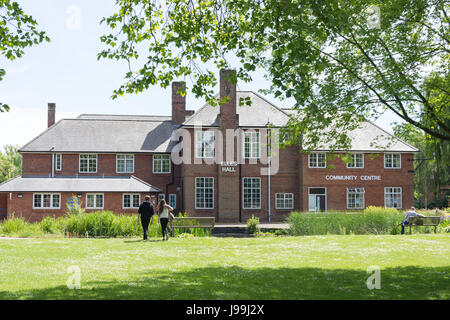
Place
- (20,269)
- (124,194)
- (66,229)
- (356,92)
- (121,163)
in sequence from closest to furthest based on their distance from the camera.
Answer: (20,269) < (356,92) < (66,229) < (124,194) < (121,163)

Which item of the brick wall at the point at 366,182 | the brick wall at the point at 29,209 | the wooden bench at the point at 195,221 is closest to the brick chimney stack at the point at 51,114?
the brick wall at the point at 29,209

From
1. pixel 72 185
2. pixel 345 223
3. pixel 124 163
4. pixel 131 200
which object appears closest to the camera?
pixel 345 223

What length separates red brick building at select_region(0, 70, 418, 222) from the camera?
3609cm

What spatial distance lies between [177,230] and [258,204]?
15.4 m

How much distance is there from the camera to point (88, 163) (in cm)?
4028

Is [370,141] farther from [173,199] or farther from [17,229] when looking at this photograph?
[17,229]

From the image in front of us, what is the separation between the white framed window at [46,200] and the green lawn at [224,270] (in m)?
17.7

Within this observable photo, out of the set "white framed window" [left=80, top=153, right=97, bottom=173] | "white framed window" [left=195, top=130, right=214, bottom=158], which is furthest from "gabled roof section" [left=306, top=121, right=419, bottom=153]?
"white framed window" [left=80, top=153, right=97, bottom=173]

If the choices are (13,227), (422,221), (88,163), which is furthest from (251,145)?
(13,227)

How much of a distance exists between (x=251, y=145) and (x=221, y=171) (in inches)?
126

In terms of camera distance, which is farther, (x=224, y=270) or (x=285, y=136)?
(x=285, y=136)
